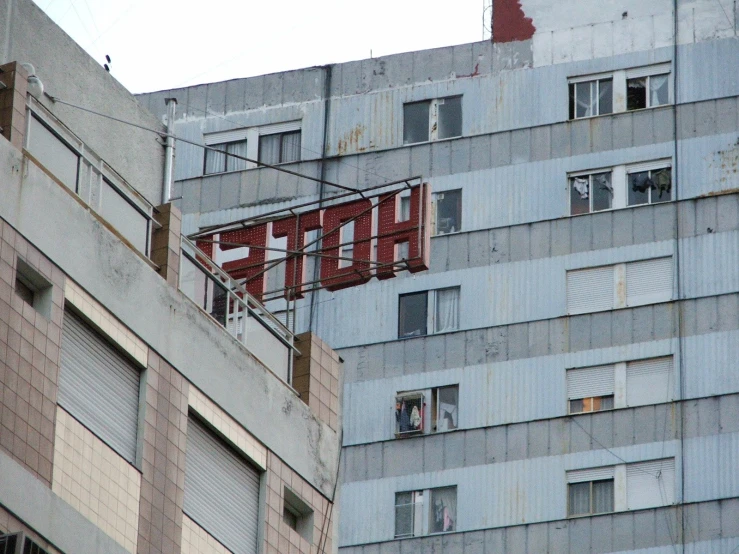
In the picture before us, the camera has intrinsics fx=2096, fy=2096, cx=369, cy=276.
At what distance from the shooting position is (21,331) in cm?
2816

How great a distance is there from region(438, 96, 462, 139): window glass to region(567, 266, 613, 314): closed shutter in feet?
21.4

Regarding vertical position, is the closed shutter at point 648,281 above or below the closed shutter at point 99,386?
above

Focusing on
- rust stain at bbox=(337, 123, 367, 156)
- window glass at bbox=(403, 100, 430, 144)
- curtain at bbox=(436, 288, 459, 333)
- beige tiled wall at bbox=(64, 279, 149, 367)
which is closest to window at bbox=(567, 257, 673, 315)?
curtain at bbox=(436, 288, 459, 333)

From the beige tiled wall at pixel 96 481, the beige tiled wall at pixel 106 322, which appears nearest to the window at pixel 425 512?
the beige tiled wall at pixel 106 322

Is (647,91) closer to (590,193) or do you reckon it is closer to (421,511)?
(590,193)

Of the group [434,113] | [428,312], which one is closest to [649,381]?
[428,312]

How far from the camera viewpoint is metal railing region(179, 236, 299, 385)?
109 feet

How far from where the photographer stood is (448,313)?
211ft

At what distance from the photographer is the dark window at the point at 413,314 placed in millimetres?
64375

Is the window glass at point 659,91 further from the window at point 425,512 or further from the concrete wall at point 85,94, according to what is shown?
the concrete wall at point 85,94

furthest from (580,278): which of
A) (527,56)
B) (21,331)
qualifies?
(21,331)

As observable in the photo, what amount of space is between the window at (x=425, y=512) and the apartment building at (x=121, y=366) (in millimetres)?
25855

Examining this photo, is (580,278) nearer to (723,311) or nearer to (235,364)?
(723,311)

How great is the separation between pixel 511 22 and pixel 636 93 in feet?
15.6
